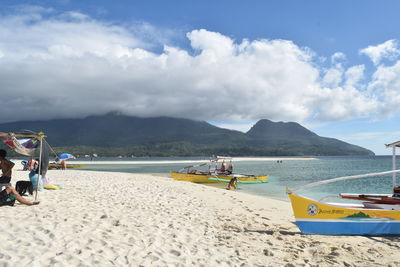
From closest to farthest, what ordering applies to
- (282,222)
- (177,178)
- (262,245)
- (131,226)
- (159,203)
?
1. (262,245)
2. (131,226)
3. (282,222)
4. (159,203)
5. (177,178)

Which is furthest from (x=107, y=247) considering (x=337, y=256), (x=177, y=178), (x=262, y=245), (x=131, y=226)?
(x=177, y=178)

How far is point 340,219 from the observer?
7.86m

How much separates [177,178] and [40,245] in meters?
23.3

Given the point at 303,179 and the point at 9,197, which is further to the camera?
the point at 303,179

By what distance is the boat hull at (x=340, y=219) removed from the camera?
7.75 meters

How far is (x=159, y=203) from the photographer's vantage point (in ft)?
36.9

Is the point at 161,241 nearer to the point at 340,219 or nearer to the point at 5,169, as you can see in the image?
the point at 340,219

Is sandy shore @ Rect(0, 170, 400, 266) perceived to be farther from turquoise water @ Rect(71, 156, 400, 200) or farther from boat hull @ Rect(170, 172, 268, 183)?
boat hull @ Rect(170, 172, 268, 183)

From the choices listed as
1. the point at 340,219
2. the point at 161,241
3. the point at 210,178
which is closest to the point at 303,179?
the point at 210,178

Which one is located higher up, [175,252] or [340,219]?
[340,219]

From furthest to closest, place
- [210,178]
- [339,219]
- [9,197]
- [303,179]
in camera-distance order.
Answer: [303,179] < [210,178] < [9,197] < [339,219]

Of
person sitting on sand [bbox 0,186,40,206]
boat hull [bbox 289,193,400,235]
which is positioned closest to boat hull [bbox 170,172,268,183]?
boat hull [bbox 289,193,400,235]

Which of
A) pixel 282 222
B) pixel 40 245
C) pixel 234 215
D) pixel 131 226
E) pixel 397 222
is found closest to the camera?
pixel 40 245

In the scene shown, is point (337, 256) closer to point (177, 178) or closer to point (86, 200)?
point (86, 200)
